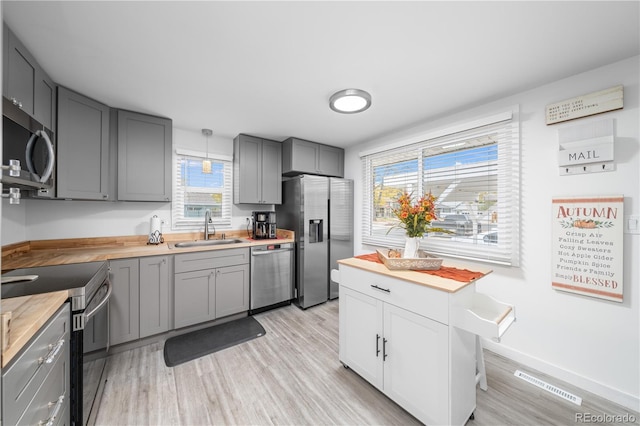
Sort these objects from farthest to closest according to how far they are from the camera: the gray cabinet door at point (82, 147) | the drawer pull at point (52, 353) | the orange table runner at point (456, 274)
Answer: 1. the gray cabinet door at point (82, 147)
2. the orange table runner at point (456, 274)
3. the drawer pull at point (52, 353)

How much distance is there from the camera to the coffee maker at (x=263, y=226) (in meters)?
3.51

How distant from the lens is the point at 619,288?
1.78 meters

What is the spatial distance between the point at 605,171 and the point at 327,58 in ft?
7.20

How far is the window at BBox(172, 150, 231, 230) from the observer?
325 centimetres

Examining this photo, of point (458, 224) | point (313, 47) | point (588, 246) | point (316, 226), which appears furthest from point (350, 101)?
point (588, 246)

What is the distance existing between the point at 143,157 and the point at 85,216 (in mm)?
852

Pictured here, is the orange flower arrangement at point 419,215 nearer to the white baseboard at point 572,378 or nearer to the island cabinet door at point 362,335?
the island cabinet door at point 362,335

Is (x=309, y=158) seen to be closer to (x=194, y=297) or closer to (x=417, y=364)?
(x=194, y=297)

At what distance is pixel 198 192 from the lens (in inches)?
134

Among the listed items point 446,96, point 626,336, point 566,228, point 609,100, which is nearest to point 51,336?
point 446,96

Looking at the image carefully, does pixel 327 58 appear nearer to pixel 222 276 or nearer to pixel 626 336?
pixel 222 276

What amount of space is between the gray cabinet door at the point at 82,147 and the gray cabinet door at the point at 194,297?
1.15 m

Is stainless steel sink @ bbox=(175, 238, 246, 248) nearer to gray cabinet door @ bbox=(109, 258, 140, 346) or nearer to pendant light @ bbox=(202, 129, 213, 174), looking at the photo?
gray cabinet door @ bbox=(109, 258, 140, 346)

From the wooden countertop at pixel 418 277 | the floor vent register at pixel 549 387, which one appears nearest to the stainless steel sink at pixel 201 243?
the wooden countertop at pixel 418 277
